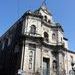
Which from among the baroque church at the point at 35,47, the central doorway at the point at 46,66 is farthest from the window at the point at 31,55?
the central doorway at the point at 46,66

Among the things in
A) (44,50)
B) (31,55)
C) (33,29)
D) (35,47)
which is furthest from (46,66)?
(33,29)

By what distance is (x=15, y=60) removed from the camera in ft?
98.4

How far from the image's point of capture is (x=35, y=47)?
2930 centimetres

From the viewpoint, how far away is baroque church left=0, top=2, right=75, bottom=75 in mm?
28391

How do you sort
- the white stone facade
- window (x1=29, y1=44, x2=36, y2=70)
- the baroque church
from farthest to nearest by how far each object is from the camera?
the baroque church
the white stone facade
window (x1=29, y1=44, x2=36, y2=70)

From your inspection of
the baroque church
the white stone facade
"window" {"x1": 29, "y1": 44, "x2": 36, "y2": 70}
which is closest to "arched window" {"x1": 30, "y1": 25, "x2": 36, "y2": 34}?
the baroque church

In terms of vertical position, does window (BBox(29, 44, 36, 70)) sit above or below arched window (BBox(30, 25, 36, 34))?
below

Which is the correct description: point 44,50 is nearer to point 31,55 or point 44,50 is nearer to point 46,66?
point 46,66

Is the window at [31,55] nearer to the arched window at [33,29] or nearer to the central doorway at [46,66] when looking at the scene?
the arched window at [33,29]

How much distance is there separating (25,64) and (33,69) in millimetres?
1293

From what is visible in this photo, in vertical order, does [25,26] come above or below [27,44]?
above

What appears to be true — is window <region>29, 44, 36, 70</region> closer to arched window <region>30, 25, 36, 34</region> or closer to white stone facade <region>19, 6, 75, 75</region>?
white stone facade <region>19, 6, 75, 75</region>

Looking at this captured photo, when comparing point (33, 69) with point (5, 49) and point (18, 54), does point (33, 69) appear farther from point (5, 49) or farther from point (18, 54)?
point (5, 49)

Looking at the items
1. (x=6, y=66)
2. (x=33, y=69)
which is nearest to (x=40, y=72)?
(x=33, y=69)
